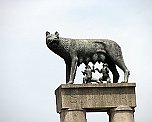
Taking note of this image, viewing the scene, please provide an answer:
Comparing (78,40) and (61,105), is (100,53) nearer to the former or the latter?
(78,40)

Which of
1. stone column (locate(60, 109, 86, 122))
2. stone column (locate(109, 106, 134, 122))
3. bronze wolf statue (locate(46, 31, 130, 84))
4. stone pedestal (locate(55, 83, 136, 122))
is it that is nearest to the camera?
stone column (locate(60, 109, 86, 122))

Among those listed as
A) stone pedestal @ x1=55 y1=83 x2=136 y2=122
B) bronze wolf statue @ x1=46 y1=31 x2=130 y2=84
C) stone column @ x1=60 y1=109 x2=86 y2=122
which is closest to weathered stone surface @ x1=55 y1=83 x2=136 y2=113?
stone pedestal @ x1=55 y1=83 x2=136 y2=122

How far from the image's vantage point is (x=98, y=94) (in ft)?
68.0

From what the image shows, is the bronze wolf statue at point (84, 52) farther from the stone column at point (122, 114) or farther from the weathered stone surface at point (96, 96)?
the stone column at point (122, 114)

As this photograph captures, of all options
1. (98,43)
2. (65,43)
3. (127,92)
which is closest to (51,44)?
(65,43)

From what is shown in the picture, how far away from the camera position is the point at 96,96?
814 inches

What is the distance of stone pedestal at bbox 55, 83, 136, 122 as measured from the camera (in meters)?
20.5

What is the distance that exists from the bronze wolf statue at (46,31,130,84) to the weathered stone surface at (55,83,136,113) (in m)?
0.41

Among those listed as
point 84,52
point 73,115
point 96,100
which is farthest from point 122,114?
point 84,52

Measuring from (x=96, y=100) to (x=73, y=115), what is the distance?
41.8 inches

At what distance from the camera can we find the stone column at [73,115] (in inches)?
800

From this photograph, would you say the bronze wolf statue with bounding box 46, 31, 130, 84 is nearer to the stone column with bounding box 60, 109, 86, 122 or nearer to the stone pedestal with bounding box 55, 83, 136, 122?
the stone pedestal with bounding box 55, 83, 136, 122

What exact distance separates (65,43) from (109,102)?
9.24ft

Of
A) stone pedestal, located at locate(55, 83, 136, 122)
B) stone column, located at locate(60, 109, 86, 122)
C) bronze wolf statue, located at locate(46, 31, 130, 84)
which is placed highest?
bronze wolf statue, located at locate(46, 31, 130, 84)
